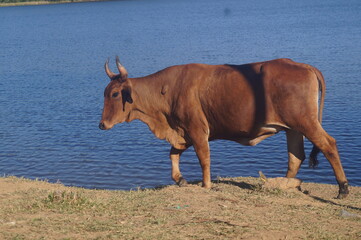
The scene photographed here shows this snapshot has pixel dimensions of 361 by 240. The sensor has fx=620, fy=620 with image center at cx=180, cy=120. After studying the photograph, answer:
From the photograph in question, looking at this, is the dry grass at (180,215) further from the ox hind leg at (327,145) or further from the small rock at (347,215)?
the ox hind leg at (327,145)

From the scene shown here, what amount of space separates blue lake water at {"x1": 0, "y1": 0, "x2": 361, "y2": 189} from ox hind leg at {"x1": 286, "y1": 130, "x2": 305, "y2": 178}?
4.42 m

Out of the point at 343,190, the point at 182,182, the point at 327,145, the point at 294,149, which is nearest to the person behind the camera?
the point at 327,145

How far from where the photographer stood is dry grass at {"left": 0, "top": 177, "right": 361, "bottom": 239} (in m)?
7.32

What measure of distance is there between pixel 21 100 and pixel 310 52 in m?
16.8

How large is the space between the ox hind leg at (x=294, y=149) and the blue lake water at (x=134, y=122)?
4.42m

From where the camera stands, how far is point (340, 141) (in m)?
17.8

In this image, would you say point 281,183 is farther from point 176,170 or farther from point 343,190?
point 176,170

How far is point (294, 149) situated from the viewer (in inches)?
431

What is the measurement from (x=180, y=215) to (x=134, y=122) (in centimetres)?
1375

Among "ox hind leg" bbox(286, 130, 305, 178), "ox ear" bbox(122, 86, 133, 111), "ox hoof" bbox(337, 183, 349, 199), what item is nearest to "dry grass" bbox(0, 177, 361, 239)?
"ox hoof" bbox(337, 183, 349, 199)

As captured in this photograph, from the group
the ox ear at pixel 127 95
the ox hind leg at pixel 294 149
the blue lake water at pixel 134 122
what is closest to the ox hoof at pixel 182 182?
the ox ear at pixel 127 95

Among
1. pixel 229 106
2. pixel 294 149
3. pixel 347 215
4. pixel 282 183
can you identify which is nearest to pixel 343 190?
pixel 282 183

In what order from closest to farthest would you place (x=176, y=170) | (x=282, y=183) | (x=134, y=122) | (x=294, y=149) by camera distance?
(x=282, y=183), (x=294, y=149), (x=176, y=170), (x=134, y=122)

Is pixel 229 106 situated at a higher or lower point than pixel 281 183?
higher
